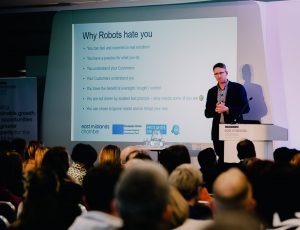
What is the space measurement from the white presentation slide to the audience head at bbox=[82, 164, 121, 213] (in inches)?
228

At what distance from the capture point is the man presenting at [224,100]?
7.14 meters

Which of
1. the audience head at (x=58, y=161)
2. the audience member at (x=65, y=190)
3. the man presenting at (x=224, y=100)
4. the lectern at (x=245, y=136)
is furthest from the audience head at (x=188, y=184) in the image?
the man presenting at (x=224, y=100)

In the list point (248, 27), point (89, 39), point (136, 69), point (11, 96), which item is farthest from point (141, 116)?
point (11, 96)

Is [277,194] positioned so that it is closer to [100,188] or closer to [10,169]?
[100,188]

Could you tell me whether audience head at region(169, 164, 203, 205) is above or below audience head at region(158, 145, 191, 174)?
below

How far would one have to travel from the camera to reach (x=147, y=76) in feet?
27.2

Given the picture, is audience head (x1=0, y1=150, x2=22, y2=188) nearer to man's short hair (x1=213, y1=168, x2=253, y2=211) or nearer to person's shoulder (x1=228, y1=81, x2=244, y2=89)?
man's short hair (x1=213, y1=168, x2=253, y2=211)

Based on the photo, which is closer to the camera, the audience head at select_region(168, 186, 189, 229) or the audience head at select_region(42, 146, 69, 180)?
the audience head at select_region(168, 186, 189, 229)

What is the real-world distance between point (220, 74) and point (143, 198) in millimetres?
5801

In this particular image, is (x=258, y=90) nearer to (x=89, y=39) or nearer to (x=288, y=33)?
(x=288, y=33)

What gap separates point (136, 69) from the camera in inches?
328

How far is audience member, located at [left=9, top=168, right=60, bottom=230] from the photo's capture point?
2283 mm

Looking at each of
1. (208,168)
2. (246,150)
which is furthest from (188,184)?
(246,150)

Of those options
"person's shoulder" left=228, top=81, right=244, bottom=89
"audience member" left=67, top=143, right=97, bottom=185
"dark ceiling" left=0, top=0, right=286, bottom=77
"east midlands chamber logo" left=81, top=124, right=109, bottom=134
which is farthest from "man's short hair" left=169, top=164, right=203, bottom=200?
"east midlands chamber logo" left=81, top=124, right=109, bottom=134
